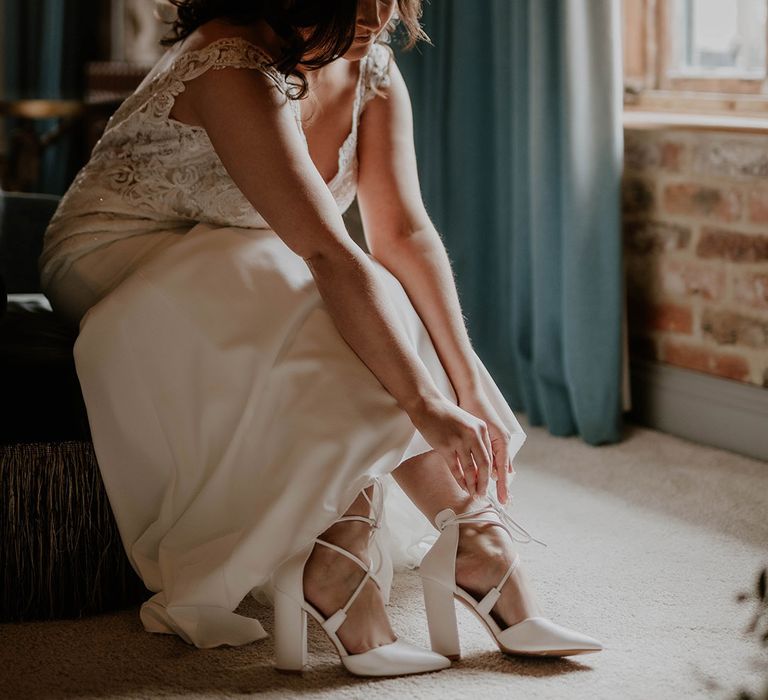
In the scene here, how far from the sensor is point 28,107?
4.16 metres

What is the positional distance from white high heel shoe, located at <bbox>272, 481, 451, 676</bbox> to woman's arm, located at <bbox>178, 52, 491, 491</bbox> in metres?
0.19

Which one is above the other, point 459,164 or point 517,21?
point 517,21

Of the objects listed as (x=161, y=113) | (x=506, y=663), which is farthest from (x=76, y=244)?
(x=506, y=663)

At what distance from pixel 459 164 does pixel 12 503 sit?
163cm

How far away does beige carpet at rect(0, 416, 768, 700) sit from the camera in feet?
4.65

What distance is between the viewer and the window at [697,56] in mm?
2672

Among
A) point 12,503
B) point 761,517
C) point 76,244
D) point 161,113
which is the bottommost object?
point 761,517

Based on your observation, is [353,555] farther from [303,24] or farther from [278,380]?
[303,24]

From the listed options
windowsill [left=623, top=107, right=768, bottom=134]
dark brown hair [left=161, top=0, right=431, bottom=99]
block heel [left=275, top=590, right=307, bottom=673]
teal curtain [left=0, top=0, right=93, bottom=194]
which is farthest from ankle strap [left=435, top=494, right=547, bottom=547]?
teal curtain [left=0, top=0, right=93, bottom=194]

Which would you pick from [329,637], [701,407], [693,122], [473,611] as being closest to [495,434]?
[473,611]

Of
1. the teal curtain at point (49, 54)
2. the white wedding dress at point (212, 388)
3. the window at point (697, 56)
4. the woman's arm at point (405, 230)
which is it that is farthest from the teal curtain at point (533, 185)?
the teal curtain at point (49, 54)

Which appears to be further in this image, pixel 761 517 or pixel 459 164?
pixel 459 164

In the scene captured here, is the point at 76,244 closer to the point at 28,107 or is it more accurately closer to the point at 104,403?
the point at 104,403

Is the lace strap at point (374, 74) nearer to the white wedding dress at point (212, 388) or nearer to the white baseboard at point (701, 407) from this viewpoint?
the white wedding dress at point (212, 388)
